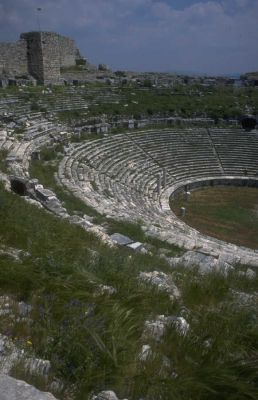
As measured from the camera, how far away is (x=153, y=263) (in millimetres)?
6699

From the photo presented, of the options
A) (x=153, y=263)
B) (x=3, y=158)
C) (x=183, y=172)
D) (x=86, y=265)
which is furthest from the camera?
(x=183, y=172)

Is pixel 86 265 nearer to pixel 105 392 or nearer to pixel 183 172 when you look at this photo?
pixel 105 392

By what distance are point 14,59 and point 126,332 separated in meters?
27.6

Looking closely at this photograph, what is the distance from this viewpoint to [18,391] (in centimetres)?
220

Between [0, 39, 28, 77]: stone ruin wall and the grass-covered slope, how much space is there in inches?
992

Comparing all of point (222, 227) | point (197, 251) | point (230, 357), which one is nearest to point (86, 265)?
point (230, 357)

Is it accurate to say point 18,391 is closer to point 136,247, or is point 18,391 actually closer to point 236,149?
point 136,247

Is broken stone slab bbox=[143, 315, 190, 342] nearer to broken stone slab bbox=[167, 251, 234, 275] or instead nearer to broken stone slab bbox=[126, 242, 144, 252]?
broken stone slab bbox=[167, 251, 234, 275]

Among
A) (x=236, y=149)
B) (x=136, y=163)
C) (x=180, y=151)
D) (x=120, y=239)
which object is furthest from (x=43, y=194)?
(x=236, y=149)

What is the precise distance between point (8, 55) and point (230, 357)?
27.9 m

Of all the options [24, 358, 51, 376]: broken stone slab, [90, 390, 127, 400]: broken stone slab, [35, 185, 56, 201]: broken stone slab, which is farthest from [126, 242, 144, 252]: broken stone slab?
[90, 390, 127, 400]: broken stone slab

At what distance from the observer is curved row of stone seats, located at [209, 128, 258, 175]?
75.2 ft

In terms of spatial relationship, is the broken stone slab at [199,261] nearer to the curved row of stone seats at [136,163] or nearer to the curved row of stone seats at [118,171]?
the curved row of stone seats at [118,171]

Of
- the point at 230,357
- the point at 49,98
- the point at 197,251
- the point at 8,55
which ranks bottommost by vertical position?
the point at 197,251
